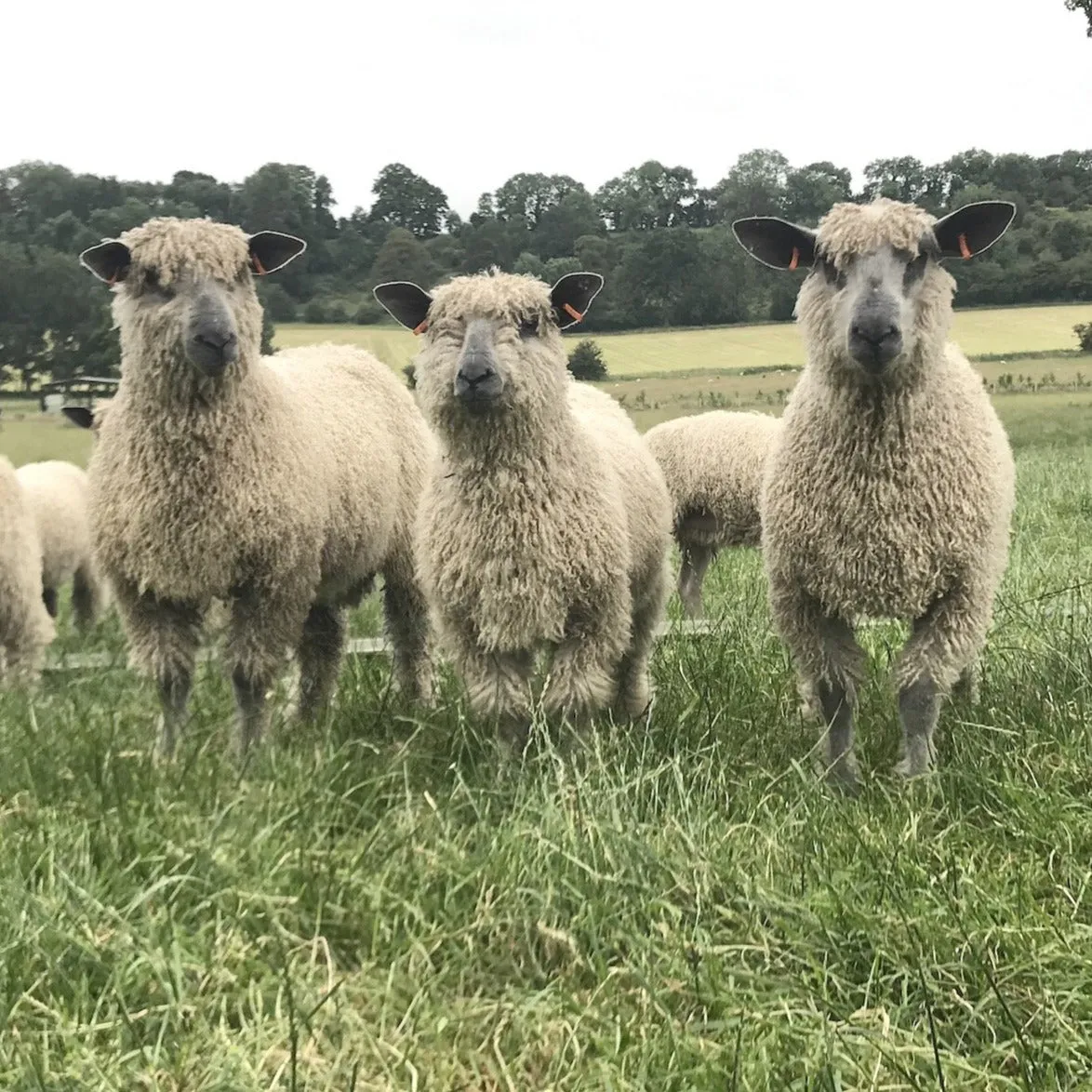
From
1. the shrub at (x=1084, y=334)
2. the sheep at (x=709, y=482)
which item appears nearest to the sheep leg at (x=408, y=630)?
the sheep at (x=709, y=482)

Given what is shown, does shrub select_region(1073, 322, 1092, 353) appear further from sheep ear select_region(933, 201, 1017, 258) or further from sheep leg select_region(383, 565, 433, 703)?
sheep leg select_region(383, 565, 433, 703)

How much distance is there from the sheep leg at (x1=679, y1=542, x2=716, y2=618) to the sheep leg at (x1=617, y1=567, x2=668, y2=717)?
11.2ft

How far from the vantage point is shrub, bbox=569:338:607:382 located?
6.43m

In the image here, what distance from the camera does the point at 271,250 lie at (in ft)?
13.3

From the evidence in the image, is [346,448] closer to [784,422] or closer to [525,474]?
[525,474]

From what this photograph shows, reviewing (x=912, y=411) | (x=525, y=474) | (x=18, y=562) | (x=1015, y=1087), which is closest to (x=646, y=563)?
(x=525, y=474)

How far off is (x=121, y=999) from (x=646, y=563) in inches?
Result: 108

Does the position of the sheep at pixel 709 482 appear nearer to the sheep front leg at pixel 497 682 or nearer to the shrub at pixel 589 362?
the shrub at pixel 589 362

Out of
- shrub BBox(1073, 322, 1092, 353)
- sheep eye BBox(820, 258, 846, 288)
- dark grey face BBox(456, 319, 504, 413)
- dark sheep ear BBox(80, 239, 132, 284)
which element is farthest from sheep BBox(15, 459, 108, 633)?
shrub BBox(1073, 322, 1092, 353)

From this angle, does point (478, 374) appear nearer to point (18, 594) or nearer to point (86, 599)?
point (18, 594)

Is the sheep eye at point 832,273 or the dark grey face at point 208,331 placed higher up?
the sheep eye at point 832,273

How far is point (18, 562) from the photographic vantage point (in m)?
5.30

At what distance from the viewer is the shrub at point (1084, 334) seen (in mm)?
10703

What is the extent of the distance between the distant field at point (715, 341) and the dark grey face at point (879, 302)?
A: 103 inches
